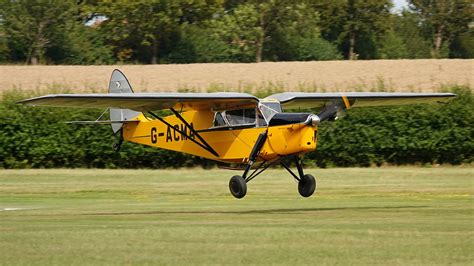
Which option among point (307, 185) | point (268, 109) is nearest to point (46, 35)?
point (307, 185)

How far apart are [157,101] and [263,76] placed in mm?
29912

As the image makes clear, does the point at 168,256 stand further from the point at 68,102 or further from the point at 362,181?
the point at 362,181

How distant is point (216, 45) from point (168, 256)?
180ft

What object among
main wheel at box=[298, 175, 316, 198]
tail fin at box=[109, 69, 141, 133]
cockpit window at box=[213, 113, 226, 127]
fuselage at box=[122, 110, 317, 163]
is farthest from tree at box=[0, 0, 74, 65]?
main wheel at box=[298, 175, 316, 198]

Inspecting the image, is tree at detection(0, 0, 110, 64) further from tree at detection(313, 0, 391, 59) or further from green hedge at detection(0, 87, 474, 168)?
green hedge at detection(0, 87, 474, 168)

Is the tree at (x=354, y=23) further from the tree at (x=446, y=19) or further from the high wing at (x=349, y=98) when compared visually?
the high wing at (x=349, y=98)

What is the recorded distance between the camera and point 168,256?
1294 centimetres

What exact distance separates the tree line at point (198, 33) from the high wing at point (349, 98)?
130 ft

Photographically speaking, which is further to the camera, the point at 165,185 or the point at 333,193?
the point at 165,185

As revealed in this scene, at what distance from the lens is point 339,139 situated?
39719mm

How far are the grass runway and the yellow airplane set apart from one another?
120cm

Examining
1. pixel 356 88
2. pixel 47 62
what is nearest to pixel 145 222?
pixel 356 88

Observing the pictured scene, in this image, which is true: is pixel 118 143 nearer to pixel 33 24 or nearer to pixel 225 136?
pixel 225 136

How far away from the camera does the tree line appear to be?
218 ft
